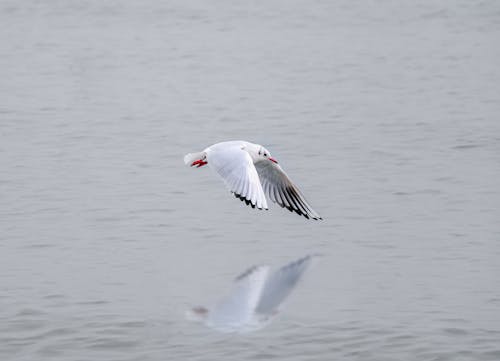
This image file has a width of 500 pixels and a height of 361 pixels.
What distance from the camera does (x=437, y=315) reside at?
25.4ft

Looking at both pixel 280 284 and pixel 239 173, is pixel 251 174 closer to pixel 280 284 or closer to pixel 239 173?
pixel 239 173

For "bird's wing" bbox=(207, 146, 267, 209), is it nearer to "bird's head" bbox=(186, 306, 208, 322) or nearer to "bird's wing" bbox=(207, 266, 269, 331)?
"bird's wing" bbox=(207, 266, 269, 331)

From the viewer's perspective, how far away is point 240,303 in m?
8.04

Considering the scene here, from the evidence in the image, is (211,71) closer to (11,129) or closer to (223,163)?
(11,129)

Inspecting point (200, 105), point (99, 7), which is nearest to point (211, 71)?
point (200, 105)

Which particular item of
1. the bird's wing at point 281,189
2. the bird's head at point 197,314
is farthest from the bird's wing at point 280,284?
the bird's wing at point 281,189

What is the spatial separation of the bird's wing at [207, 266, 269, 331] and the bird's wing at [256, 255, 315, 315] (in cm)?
5

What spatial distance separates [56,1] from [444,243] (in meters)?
15.9

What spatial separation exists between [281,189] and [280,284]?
5.73ft

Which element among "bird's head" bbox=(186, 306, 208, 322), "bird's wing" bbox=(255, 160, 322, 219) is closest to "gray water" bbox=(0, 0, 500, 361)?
"bird's head" bbox=(186, 306, 208, 322)

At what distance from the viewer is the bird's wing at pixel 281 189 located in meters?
9.86

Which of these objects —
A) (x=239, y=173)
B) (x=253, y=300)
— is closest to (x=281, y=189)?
(x=239, y=173)

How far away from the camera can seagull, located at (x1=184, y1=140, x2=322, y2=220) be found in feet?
29.9

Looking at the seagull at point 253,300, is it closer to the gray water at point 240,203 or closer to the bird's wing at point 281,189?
the gray water at point 240,203
